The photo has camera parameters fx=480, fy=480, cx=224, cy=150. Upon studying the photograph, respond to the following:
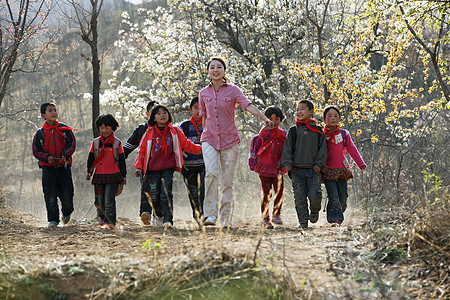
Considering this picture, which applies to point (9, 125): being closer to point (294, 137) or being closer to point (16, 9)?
point (16, 9)

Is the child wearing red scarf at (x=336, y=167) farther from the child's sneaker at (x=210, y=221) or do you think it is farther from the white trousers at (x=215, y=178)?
the child's sneaker at (x=210, y=221)

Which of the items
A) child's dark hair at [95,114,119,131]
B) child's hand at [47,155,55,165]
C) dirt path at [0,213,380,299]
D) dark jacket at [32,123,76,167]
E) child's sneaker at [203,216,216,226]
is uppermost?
child's dark hair at [95,114,119,131]

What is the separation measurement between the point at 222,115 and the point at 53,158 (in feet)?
8.75

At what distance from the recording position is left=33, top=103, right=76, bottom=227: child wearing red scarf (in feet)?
23.3

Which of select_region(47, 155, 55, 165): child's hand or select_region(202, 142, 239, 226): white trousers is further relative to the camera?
select_region(47, 155, 55, 165): child's hand

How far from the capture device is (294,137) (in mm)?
6715

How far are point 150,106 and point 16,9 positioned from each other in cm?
359

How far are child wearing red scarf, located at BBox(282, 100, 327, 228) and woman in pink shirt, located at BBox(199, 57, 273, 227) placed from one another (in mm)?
936

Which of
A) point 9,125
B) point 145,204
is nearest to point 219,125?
point 145,204

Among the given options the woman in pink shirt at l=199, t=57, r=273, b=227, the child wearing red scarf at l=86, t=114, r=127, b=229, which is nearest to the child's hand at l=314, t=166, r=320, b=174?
the woman in pink shirt at l=199, t=57, r=273, b=227

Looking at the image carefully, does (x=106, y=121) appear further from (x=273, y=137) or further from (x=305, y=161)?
(x=305, y=161)

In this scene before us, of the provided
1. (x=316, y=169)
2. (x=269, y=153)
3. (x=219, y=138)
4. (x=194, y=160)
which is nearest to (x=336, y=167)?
(x=316, y=169)

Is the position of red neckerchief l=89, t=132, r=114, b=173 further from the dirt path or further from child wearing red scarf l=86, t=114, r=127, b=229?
the dirt path

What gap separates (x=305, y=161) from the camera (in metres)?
6.58
